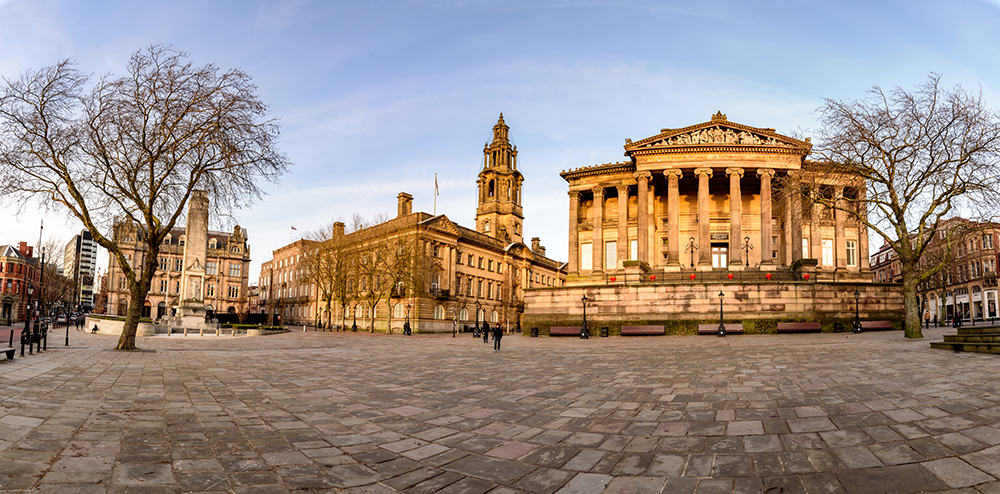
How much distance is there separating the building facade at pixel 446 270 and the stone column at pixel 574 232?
12351 millimetres

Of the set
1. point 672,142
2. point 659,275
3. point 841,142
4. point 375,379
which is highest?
point 672,142

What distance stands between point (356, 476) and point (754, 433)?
4.98 m

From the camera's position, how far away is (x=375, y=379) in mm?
13469

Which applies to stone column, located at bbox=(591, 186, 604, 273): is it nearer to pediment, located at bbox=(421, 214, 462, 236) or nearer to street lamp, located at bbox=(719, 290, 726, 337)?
street lamp, located at bbox=(719, 290, 726, 337)

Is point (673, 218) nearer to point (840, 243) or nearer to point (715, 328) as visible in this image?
point (715, 328)

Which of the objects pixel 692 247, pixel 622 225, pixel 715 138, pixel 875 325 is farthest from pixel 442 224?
pixel 875 325

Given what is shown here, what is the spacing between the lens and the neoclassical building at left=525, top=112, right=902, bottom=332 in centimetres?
3547

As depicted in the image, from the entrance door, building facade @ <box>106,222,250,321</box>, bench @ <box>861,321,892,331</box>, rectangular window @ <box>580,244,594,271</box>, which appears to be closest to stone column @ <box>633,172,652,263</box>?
rectangular window @ <box>580,244,594,271</box>

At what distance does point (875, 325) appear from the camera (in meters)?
33.9

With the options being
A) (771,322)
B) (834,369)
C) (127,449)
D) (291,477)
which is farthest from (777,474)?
(771,322)

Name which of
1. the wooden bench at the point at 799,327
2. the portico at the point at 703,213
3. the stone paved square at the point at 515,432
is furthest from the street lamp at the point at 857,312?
the stone paved square at the point at 515,432

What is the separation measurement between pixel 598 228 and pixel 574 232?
2.59 m

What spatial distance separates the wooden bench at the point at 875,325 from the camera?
3362cm

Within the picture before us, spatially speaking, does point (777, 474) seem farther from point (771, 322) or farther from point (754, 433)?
point (771, 322)
